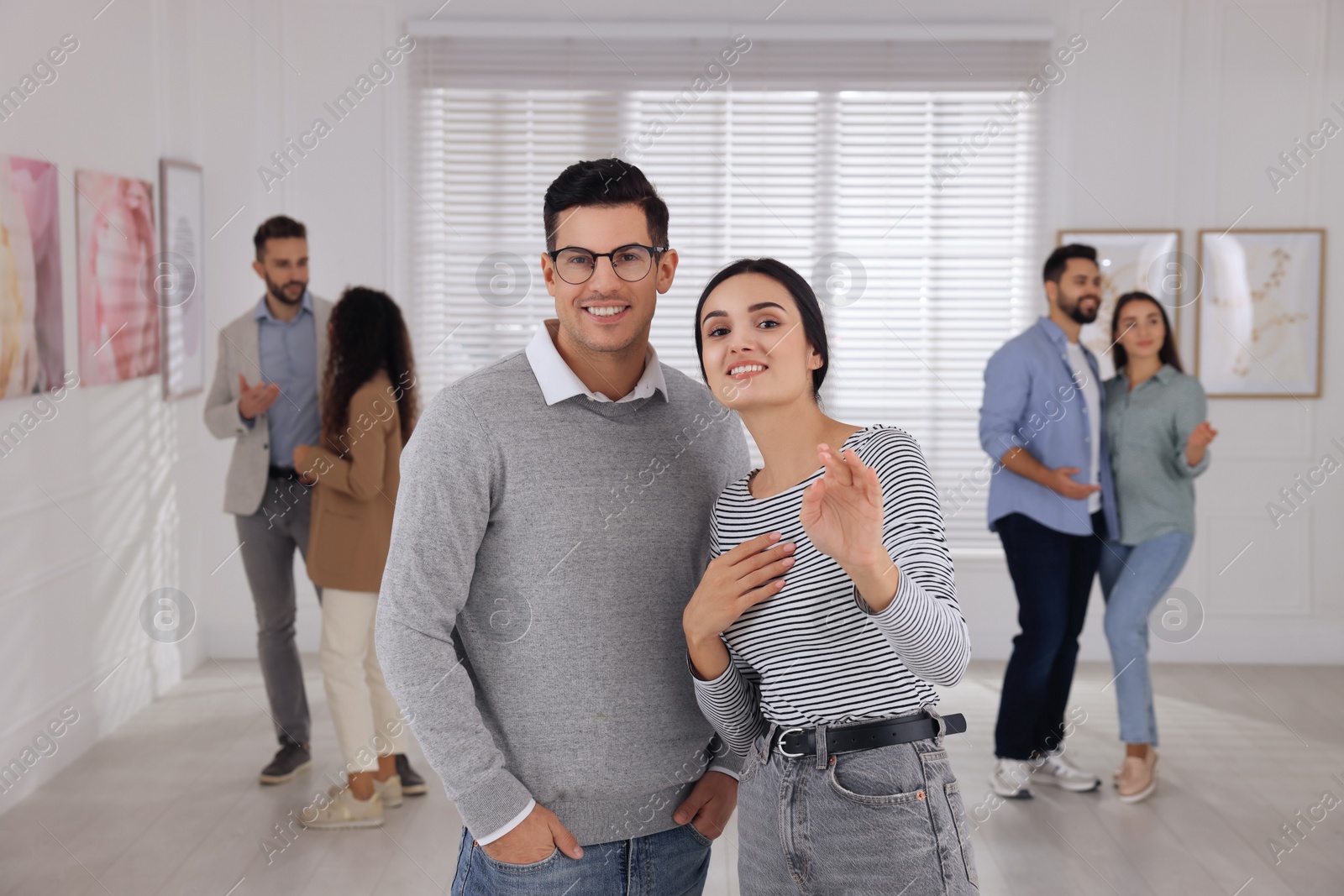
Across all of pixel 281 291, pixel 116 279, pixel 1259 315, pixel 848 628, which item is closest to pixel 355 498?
pixel 281 291

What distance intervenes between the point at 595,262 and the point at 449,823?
96.7 inches

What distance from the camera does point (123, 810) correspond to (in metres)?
3.46

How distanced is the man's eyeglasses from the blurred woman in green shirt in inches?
104

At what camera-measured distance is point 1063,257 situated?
11.9 ft

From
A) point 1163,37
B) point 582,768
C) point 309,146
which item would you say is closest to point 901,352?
point 1163,37

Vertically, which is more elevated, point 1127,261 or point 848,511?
point 1127,261

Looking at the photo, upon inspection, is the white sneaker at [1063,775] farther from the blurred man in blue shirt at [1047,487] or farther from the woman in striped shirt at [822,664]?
the woman in striped shirt at [822,664]

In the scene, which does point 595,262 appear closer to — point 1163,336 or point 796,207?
point 1163,336

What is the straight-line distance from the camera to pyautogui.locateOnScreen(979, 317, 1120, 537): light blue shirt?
350cm

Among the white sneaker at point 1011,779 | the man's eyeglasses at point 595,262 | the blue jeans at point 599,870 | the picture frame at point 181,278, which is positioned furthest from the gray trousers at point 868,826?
the picture frame at point 181,278

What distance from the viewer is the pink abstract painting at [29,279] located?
3.48 metres

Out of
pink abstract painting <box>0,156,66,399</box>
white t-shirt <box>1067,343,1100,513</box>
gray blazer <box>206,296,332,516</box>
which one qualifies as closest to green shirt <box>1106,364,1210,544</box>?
white t-shirt <box>1067,343,1100,513</box>

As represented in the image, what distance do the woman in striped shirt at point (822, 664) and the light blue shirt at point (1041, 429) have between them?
7.27ft

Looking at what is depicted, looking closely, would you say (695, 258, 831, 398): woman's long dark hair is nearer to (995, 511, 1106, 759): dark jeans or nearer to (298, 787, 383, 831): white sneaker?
(995, 511, 1106, 759): dark jeans
